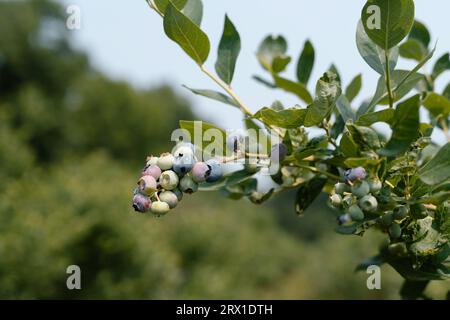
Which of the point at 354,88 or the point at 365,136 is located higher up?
the point at 354,88

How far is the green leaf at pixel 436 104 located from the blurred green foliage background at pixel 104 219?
11.2 inches

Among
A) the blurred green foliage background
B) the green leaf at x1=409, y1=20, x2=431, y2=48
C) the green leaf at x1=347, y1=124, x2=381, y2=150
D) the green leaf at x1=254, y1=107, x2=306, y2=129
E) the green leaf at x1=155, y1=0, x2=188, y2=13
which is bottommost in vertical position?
the green leaf at x1=347, y1=124, x2=381, y2=150

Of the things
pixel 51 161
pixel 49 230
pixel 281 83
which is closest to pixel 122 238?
pixel 49 230

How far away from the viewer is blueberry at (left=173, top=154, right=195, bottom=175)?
60cm

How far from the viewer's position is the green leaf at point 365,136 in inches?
23.1

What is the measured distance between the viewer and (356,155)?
0.63m

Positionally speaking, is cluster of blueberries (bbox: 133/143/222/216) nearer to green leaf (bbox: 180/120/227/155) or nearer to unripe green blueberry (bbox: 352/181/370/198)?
green leaf (bbox: 180/120/227/155)

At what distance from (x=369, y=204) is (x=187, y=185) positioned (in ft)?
0.65

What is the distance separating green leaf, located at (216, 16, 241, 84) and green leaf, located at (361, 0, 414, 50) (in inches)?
9.0

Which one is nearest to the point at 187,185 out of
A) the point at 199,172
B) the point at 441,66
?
the point at 199,172

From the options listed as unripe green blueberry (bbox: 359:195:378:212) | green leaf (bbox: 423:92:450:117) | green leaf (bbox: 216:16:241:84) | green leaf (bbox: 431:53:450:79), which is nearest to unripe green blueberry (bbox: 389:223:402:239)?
unripe green blueberry (bbox: 359:195:378:212)

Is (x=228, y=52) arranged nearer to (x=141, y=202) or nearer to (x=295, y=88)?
(x=295, y=88)

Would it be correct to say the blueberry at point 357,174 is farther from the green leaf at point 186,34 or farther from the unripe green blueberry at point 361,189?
the green leaf at point 186,34

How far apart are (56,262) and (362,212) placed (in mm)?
6720
